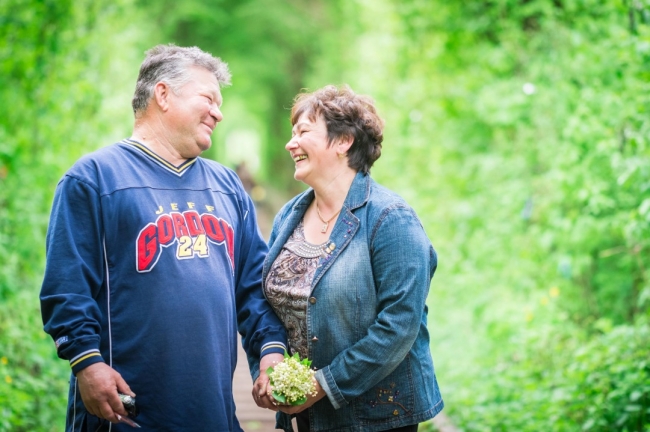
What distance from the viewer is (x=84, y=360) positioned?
2459 mm

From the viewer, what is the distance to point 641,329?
4.69 m

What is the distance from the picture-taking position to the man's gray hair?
114 inches

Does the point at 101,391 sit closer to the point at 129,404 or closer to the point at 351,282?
the point at 129,404

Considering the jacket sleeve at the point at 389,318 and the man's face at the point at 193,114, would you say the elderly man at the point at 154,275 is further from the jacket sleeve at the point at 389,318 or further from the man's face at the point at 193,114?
the jacket sleeve at the point at 389,318

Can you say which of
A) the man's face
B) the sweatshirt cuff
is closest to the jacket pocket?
the sweatshirt cuff

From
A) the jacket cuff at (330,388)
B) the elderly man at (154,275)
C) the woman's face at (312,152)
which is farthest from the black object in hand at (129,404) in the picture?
the woman's face at (312,152)

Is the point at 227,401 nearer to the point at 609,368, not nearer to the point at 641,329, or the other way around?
the point at 609,368

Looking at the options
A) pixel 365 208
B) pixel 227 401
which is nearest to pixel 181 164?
pixel 365 208

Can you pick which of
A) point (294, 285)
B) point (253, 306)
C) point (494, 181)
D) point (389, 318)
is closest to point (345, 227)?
point (294, 285)

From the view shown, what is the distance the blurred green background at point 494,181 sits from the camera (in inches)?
186

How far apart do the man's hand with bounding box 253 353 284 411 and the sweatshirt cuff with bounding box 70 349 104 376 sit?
27.6 inches

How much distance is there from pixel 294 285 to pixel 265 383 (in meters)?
0.43

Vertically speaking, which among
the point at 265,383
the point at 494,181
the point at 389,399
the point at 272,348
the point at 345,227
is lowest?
the point at 389,399

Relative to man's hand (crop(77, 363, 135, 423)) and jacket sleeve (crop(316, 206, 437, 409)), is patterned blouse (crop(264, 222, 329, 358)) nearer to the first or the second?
jacket sleeve (crop(316, 206, 437, 409))
